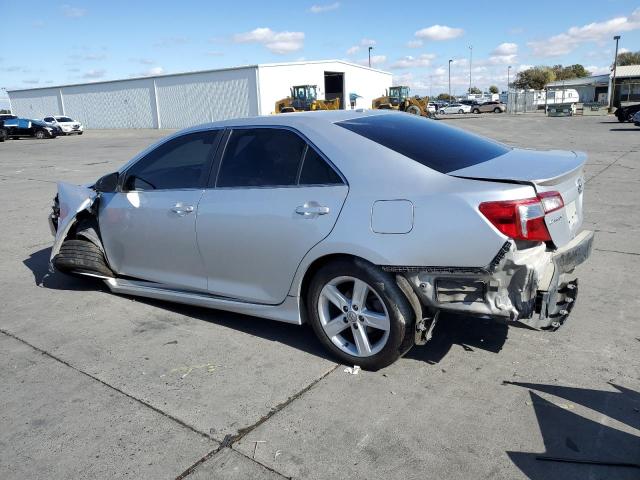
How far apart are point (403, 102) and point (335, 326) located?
1703 inches

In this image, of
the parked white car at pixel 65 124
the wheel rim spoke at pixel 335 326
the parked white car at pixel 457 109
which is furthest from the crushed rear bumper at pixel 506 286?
the parked white car at pixel 457 109

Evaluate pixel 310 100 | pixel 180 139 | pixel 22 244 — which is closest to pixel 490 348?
pixel 180 139

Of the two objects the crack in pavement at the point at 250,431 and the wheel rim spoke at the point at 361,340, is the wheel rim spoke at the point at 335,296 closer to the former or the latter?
the wheel rim spoke at the point at 361,340

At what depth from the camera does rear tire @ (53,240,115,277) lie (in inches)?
191

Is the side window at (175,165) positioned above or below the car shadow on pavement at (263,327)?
above

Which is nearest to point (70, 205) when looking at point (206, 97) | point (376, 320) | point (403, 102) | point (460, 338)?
point (376, 320)

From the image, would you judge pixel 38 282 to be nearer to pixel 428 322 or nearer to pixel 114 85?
pixel 428 322

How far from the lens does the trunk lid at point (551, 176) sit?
3068 mm

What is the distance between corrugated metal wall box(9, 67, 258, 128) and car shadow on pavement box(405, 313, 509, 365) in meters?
39.7

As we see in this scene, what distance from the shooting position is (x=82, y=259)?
4.86m

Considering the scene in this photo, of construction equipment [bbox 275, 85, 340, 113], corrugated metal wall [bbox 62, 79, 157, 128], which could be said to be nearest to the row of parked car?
corrugated metal wall [bbox 62, 79, 157, 128]

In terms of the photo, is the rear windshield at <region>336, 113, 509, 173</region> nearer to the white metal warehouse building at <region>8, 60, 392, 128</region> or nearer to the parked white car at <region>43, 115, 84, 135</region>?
the white metal warehouse building at <region>8, 60, 392, 128</region>

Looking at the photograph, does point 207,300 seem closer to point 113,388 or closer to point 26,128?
point 113,388

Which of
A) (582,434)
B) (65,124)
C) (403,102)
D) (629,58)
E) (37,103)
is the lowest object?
(582,434)
